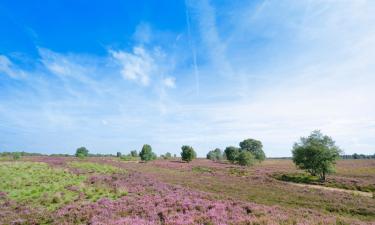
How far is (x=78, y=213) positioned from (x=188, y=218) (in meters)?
6.57

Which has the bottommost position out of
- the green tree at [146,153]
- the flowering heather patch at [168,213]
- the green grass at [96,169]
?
the flowering heather patch at [168,213]

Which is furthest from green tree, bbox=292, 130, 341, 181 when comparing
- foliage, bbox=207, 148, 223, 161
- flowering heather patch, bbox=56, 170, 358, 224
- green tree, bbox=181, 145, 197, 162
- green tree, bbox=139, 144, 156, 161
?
foliage, bbox=207, 148, 223, 161

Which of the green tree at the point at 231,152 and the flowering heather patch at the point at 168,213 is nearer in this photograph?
the flowering heather patch at the point at 168,213

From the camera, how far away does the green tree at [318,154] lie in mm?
38469

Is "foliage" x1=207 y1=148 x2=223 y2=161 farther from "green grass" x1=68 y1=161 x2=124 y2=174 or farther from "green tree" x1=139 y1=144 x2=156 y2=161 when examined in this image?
"green grass" x1=68 y1=161 x2=124 y2=174

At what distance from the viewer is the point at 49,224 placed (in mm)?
10938

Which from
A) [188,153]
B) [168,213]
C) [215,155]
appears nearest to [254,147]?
[188,153]

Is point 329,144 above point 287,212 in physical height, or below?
above

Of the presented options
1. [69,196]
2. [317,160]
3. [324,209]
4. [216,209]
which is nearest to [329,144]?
[317,160]

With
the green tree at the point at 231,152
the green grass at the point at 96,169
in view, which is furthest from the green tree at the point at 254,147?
the green grass at the point at 96,169

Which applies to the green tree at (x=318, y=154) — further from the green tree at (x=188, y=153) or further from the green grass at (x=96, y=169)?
the green tree at (x=188, y=153)

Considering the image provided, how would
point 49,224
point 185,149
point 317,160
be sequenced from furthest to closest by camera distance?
point 185,149, point 317,160, point 49,224

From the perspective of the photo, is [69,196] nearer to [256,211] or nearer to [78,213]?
[78,213]

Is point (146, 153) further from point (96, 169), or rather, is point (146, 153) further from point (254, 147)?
point (254, 147)
